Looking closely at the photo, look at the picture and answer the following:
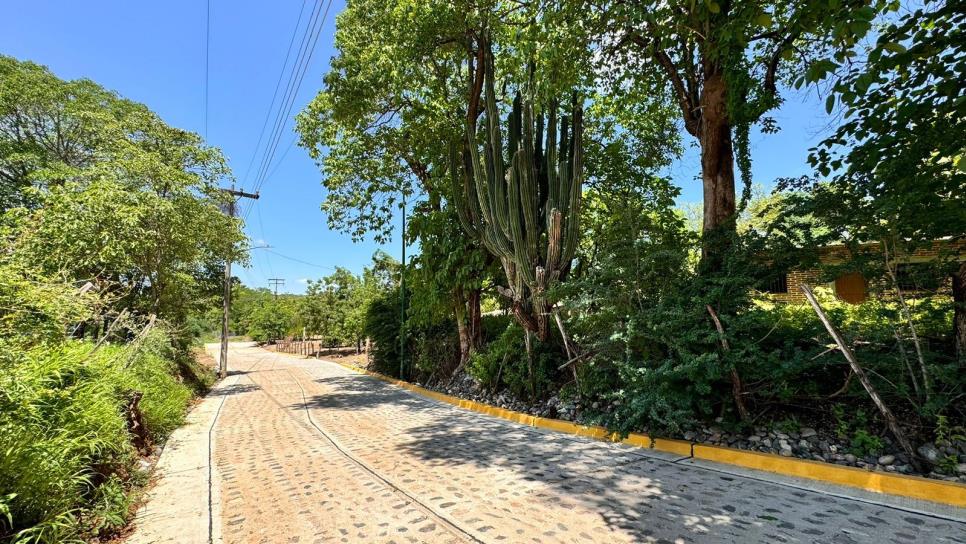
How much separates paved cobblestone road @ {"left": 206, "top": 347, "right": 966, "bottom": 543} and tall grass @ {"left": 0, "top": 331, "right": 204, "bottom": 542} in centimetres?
104

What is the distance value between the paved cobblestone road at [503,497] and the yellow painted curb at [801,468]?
29cm

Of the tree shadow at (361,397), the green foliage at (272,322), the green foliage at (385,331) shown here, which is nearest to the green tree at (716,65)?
the tree shadow at (361,397)

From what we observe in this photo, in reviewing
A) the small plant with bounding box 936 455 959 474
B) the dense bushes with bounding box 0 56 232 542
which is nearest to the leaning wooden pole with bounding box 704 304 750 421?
the small plant with bounding box 936 455 959 474

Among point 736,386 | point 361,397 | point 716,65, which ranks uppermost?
point 716,65

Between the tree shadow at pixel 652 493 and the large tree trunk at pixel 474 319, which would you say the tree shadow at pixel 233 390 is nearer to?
the large tree trunk at pixel 474 319

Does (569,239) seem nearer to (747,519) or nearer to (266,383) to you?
(747,519)

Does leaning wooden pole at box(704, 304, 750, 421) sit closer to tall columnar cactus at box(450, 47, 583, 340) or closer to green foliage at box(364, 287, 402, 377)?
tall columnar cactus at box(450, 47, 583, 340)

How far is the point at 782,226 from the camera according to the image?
561 centimetres

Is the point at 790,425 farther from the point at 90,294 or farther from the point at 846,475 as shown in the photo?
the point at 90,294

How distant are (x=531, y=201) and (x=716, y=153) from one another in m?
3.13

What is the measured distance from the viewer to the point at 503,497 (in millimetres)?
4320

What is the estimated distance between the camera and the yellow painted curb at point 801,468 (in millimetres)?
3861

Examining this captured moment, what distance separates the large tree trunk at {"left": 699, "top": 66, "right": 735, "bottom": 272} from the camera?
6.93 m

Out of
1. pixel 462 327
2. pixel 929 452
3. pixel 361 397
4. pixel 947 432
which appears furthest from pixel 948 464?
pixel 361 397
